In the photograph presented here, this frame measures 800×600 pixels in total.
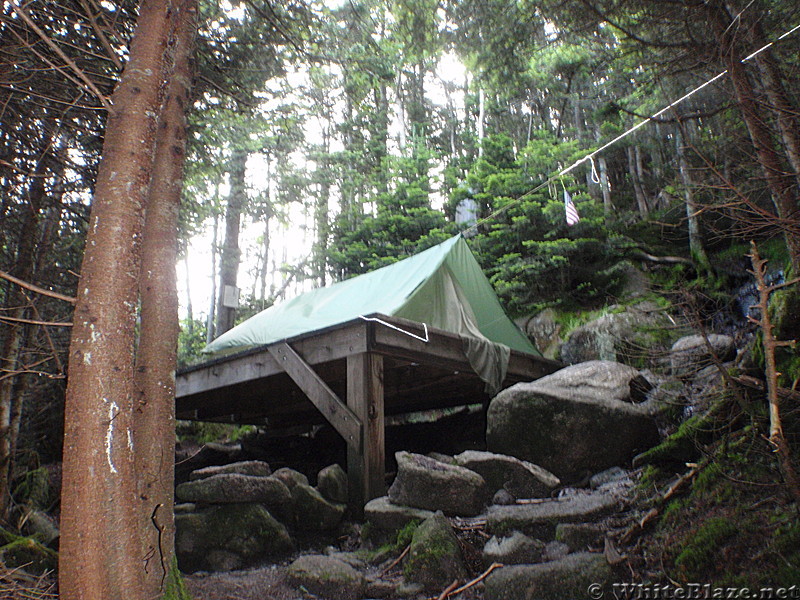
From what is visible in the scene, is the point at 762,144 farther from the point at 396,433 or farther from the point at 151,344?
the point at 396,433

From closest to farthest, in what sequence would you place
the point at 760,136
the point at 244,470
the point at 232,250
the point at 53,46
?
1. the point at 53,46
2. the point at 760,136
3. the point at 244,470
4. the point at 232,250

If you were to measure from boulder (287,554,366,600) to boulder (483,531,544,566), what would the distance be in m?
0.88

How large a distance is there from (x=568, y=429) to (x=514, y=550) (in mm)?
1903

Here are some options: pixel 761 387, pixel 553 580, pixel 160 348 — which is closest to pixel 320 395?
pixel 160 348

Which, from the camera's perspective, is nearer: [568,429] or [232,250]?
[568,429]

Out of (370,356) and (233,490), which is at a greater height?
(370,356)

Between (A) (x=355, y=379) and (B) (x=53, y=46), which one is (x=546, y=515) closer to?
(A) (x=355, y=379)

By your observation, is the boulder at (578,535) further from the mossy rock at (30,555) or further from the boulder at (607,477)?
the mossy rock at (30,555)

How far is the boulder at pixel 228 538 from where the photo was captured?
4.48 m

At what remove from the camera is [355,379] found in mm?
5777

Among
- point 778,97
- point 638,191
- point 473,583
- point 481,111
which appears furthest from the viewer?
point 481,111

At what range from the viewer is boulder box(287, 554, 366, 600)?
11.7 ft

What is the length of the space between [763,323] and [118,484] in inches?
127

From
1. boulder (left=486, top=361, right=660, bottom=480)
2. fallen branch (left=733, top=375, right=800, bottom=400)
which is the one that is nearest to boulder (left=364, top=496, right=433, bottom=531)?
boulder (left=486, top=361, right=660, bottom=480)
